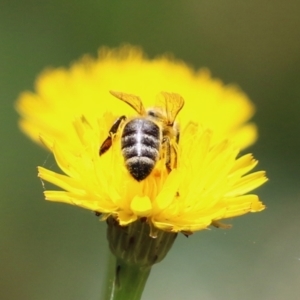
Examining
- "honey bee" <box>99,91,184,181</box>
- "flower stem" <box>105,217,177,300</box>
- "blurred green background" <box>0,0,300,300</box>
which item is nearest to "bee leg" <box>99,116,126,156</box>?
"honey bee" <box>99,91,184,181</box>

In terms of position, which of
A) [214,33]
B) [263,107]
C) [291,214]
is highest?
[214,33]

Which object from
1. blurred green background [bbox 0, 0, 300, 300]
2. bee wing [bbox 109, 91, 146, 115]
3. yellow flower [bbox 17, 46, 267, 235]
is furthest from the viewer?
blurred green background [bbox 0, 0, 300, 300]

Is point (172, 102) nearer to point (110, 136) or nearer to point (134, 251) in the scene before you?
point (110, 136)

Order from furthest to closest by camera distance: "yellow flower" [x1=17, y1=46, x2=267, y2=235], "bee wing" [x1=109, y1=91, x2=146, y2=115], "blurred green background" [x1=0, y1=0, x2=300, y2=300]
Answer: "blurred green background" [x1=0, y1=0, x2=300, y2=300], "bee wing" [x1=109, y1=91, x2=146, y2=115], "yellow flower" [x1=17, y1=46, x2=267, y2=235]

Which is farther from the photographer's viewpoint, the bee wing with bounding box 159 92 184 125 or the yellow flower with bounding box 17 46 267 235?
the bee wing with bounding box 159 92 184 125

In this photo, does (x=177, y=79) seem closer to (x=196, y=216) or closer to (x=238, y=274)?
(x=238, y=274)

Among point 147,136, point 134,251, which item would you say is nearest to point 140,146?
point 147,136

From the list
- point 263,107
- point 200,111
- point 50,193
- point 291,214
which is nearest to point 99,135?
point 50,193

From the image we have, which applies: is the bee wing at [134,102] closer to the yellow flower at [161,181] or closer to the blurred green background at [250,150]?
the yellow flower at [161,181]

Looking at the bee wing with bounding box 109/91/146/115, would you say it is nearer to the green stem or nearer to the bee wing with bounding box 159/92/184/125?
the bee wing with bounding box 159/92/184/125
